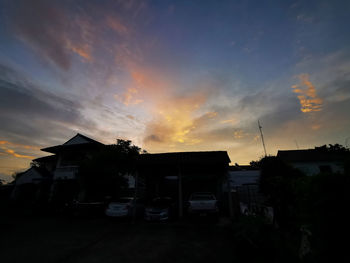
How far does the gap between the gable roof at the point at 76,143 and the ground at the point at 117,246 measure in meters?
10.8

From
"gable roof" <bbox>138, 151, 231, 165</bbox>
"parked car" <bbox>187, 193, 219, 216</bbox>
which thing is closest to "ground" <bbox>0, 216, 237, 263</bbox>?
"parked car" <bbox>187, 193, 219, 216</bbox>

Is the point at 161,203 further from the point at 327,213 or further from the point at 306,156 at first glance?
the point at 306,156

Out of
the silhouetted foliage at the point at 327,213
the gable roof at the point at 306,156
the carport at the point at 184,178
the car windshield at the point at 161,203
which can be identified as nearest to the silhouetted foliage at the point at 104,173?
the carport at the point at 184,178

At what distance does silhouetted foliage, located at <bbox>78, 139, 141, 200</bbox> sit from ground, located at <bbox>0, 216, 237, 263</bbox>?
222 inches

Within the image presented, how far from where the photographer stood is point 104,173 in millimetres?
12977

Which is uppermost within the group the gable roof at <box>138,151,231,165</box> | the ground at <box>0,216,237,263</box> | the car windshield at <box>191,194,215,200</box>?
the gable roof at <box>138,151,231,165</box>

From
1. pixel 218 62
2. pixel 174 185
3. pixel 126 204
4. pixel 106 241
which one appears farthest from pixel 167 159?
pixel 174 185

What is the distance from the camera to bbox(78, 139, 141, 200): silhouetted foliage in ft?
42.7

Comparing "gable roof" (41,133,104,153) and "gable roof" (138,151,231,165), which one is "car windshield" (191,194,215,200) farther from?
"gable roof" (41,133,104,153)

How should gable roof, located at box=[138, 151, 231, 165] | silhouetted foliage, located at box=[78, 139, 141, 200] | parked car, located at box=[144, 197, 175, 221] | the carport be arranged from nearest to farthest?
parked car, located at box=[144, 197, 175, 221], gable roof, located at box=[138, 151, 231, 165], silhouetted foliage, located at box=[78, 139, 141, 200], the carport

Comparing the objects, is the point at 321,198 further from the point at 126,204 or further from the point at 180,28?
the point at 126,204

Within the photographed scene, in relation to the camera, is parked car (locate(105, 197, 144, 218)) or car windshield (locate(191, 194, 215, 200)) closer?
parked car (locate(105, 197, 144, 218))

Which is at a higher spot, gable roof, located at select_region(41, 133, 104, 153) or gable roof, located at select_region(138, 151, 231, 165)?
gable roof, located at select_region(41, 133, 104, 153)

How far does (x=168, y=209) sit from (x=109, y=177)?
20.2 ft
